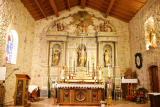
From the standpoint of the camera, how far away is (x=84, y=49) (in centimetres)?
1273

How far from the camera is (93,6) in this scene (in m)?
13.1

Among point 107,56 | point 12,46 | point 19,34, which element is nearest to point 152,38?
point 107,56

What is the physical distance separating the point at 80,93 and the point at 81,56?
4452 millimetres

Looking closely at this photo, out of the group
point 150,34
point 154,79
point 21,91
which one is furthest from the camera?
point 150,34

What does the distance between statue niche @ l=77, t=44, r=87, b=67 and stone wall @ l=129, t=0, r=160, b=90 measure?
3577mm

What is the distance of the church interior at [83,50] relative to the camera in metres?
8.62

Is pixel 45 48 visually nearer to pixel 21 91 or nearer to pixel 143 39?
pixel 21 91

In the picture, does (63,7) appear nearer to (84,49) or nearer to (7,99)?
(84,49)

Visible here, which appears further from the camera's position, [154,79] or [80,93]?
[154,79]

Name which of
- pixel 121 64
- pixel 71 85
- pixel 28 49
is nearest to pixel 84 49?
pixel 121 64

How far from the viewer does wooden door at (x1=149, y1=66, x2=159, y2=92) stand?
8703mm


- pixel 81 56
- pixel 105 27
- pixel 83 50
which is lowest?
pixel 81 56

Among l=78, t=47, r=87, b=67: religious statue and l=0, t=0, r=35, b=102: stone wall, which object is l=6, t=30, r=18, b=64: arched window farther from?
l=78, t=47, r=87, b=67: religious statue

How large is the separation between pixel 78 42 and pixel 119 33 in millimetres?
3337
